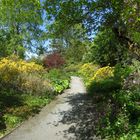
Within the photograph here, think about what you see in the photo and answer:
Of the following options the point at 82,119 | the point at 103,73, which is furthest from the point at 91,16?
the point at 103,73

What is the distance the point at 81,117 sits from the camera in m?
14.4

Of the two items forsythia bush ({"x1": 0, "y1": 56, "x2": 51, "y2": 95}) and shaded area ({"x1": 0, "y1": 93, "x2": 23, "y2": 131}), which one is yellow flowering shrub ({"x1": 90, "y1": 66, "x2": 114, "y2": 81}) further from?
shaded area ({"x1": 0, "y1": 93, "x2": 23, "y2": 131})

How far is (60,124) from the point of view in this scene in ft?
43.4

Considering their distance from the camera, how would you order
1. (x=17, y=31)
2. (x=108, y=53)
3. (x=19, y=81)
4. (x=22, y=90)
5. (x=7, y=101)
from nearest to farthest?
(x=7, y=101), (x=22, y=90), (x=19, y=81), (x=108, y=53), (x=17, y=31)

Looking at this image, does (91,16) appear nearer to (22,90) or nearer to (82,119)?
(82,119)

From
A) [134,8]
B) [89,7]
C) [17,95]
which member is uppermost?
[89,7]

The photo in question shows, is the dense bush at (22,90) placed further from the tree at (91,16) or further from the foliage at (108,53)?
the foliage at (108,53)

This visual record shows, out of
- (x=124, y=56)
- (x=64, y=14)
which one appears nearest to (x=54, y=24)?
(x=64, y=14)

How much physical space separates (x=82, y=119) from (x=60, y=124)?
1233mm

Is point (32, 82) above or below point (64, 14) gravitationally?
below

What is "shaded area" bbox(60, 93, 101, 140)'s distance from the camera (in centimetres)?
1164

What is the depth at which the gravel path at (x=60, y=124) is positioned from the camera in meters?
11.4

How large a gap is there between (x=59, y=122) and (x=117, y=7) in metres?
5.56

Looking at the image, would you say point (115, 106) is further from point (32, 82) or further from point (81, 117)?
point (32, 82)
